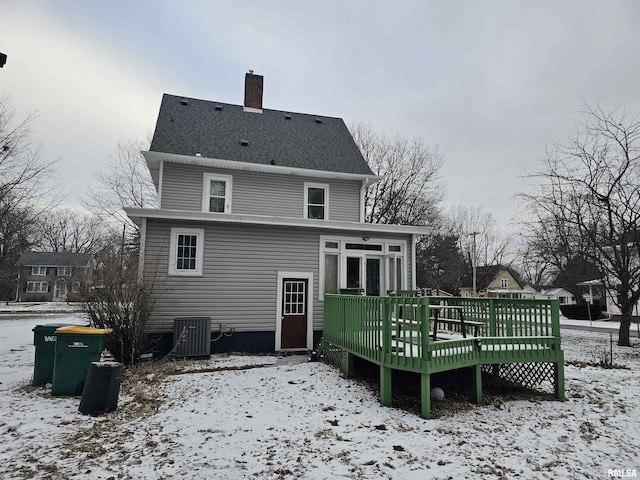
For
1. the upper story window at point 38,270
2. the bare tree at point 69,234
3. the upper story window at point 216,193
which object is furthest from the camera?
the bare tree at point 69,234

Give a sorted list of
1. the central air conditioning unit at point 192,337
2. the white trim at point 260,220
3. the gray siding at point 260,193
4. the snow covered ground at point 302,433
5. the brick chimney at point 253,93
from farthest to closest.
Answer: the brick chimney at point 253,93 → the gray siding at point 260,193 → the white trim at point 260,220 → the central air conditioning unit at point 192,337 → the snow covered ground at point 302,433

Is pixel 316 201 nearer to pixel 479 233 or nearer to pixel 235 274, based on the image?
pixel 235 274

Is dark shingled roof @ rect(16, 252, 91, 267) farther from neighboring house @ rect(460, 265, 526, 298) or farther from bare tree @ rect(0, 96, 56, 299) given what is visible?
neighboring house @ rect(460, 265, 526, 298)

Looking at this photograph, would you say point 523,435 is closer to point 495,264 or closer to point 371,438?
point 371,438

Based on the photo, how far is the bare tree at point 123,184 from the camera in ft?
74.0

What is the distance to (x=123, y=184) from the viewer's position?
2294cm

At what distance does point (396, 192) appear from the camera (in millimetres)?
25047

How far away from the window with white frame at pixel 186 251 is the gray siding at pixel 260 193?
6.19 feet

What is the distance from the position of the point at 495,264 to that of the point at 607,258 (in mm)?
31803

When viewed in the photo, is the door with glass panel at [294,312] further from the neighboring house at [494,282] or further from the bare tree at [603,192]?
the neighboring house at [494,282]

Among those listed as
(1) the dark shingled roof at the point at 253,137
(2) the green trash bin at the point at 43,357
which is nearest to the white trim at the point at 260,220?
(1) the dark shingled roof at the point at 253,137

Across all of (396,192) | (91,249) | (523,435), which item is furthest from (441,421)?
(91,249)

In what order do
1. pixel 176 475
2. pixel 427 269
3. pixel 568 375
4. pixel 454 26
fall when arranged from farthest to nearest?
pixel 427 269
pixel 454 26
pixel 568 375
pixel 176 475

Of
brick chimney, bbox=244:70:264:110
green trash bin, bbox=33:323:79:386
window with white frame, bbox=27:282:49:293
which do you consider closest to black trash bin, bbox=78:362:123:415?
green trash bin, bbox=33:323:79:386
